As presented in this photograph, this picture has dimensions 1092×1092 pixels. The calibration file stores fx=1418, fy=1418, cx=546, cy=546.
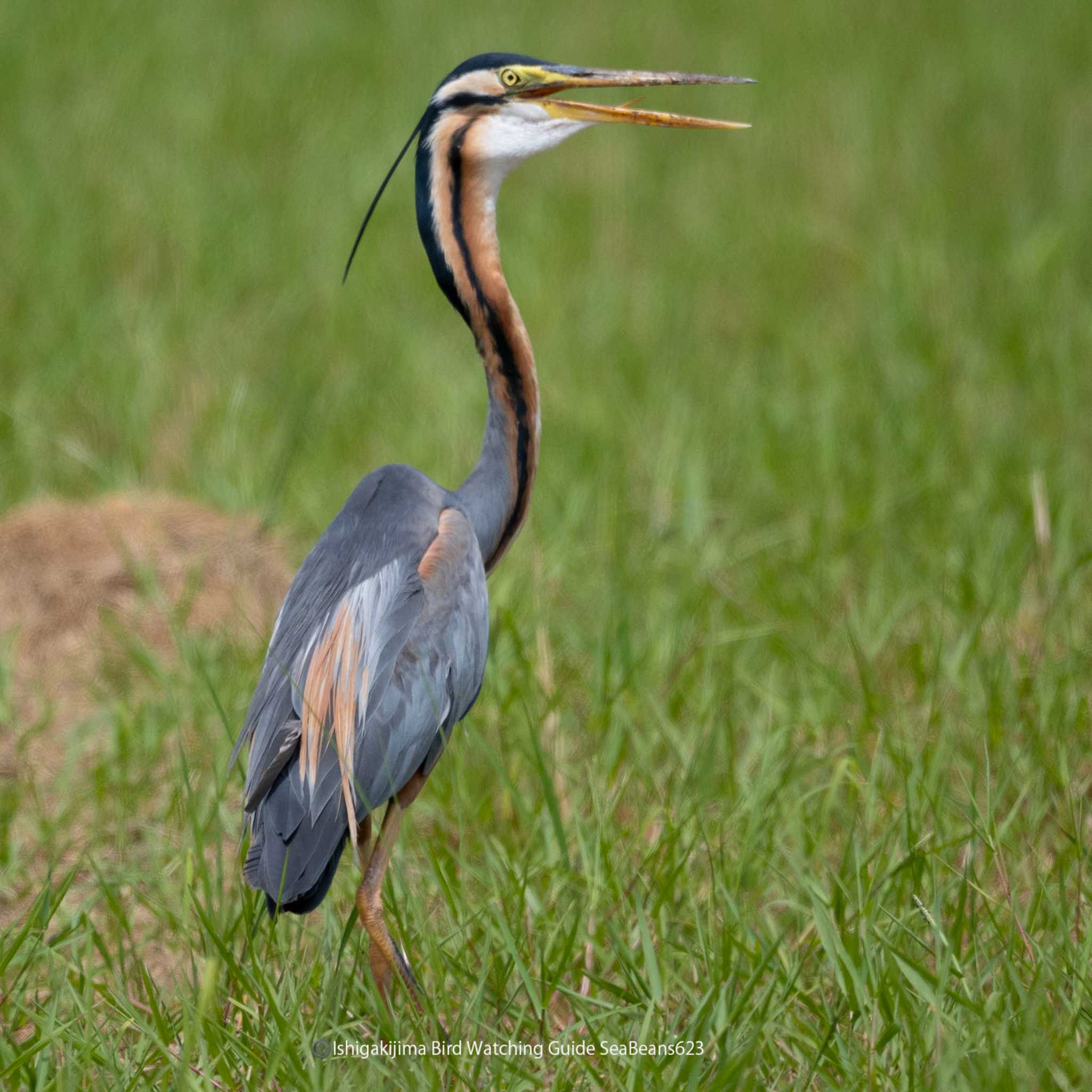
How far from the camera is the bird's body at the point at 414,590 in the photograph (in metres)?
2.54

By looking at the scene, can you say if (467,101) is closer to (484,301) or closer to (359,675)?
(484,301)

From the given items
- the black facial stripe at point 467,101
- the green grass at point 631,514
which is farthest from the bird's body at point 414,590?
the green grass at point 631,514

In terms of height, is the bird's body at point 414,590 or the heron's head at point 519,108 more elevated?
Answer: the heron's head at point 519,108

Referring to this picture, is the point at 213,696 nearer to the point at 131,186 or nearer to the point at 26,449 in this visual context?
the point at 26,449

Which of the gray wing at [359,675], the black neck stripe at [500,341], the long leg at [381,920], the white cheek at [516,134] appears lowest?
the long leg at [381,920]

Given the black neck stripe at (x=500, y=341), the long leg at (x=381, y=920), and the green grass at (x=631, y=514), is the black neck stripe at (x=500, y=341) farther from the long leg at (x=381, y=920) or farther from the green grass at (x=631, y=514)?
the long leg at (x=381, y=920)

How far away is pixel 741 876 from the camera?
293 cm

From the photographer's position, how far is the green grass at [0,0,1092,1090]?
98.5 inches

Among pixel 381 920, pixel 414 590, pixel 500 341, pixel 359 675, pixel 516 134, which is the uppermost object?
pixel 516 134

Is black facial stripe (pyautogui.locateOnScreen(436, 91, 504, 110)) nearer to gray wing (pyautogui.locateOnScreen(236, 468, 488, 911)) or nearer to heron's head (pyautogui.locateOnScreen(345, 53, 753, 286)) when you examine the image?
heron's head (pyautogui.locateOnScreen(345, 53, 753, 286))

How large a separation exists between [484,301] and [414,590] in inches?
25.1

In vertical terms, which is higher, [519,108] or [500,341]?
[519,108]

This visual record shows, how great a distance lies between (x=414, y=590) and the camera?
8.82 feet

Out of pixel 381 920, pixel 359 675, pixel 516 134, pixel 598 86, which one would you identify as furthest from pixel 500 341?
pixel 381 920
